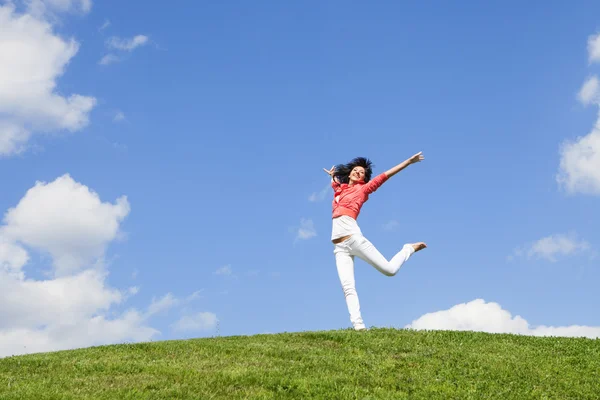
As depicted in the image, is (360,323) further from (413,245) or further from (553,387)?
(553,387)

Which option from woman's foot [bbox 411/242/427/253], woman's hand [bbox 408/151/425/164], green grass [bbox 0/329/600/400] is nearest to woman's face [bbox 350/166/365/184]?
woman's hand [bbox 408/151/425/164]

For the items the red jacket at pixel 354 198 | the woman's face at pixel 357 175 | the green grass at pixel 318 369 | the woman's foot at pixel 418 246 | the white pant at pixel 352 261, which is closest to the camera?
the green grass at pixel 318 369

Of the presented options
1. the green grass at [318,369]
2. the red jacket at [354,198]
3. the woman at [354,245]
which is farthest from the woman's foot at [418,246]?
the green grass at [318,369]

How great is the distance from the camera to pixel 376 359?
1316 cm

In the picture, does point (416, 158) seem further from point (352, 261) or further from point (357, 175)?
point (352, 261)

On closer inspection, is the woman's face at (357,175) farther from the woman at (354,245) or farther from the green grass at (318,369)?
the green grass at (318,369)

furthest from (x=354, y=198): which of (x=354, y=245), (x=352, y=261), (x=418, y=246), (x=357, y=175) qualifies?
(x=418, y=246)

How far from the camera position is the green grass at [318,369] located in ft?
35.7

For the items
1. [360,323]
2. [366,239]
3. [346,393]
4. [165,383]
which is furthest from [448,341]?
[165,383]

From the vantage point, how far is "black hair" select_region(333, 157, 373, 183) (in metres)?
16.6

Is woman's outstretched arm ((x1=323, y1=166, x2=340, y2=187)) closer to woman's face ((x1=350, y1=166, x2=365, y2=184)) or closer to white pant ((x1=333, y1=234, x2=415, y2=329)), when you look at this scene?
woman's face ((x1=350, y1=166, x2=365, y2=184))

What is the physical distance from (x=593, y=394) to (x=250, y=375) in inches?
256

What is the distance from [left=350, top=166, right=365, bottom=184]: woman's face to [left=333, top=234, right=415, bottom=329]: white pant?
1.70 m

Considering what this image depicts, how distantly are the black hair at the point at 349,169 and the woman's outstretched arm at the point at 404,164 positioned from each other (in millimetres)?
1241
